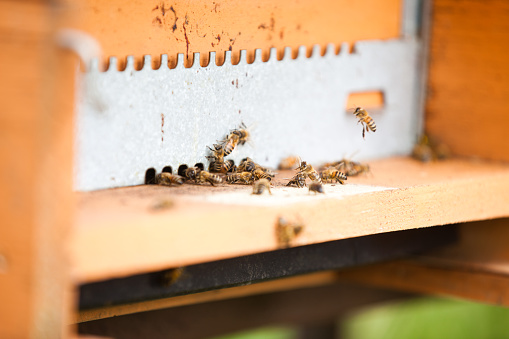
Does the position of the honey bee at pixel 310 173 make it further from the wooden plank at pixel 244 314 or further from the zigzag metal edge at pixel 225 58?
the wooden plank at pixel 244 314

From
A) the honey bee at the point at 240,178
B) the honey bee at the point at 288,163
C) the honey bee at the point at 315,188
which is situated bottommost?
the honey bee at the point at 315,188

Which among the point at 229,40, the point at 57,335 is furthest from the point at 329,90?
the point at 57,335

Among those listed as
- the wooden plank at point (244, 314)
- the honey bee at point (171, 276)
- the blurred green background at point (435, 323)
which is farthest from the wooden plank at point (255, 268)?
the blurred green background at point (435, 323)

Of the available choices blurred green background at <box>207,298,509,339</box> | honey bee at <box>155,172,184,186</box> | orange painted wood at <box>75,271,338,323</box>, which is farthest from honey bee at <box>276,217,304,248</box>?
blurred green background at <box>207,298,509,339</box>

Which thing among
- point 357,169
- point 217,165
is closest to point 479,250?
point 357,169

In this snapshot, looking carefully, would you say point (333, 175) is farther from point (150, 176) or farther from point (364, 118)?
point (150, 176)

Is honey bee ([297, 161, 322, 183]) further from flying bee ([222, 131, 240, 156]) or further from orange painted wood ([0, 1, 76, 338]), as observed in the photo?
orange painted wood ([0, 1, 76, 338])
